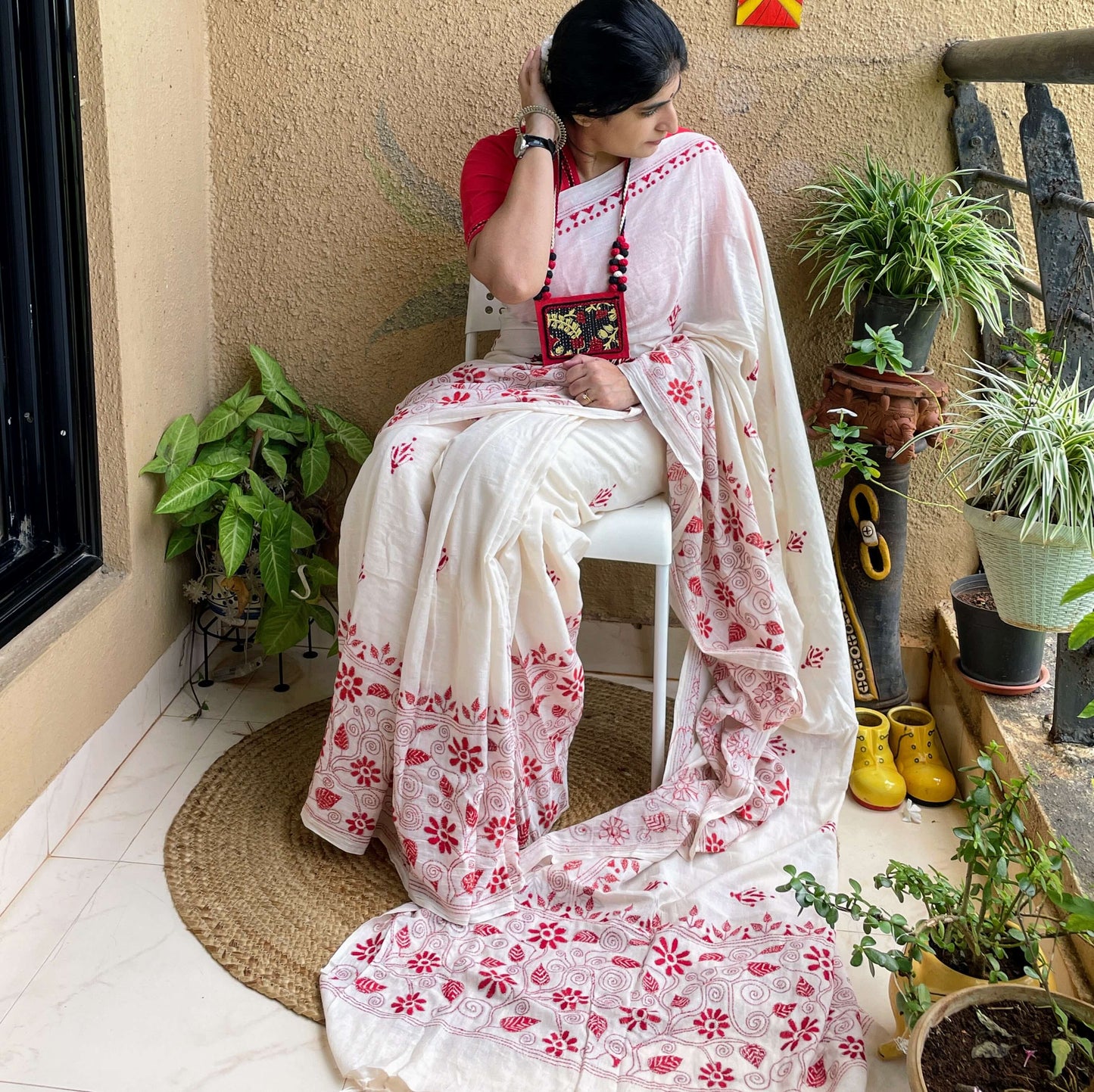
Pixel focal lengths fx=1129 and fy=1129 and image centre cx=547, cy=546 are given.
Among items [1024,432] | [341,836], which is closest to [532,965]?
[341,836]

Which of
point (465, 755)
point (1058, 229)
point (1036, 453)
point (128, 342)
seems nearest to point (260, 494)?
point (128, 342)

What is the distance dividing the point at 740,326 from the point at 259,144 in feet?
3.77

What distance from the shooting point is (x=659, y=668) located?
2.02 meters

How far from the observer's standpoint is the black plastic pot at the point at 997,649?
7.22 feet

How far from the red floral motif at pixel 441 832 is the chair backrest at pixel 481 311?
3.34 feet

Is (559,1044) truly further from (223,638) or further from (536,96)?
(536,96)

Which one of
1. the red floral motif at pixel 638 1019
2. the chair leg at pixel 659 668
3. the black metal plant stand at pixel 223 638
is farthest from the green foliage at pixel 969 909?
the black metal plant stand at pixel 223 638

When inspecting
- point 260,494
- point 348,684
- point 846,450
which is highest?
point 846,450

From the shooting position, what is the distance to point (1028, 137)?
1990 mm

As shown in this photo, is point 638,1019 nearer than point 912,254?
Yes

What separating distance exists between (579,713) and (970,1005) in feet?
2.62

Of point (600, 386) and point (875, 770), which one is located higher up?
point (600, 386)

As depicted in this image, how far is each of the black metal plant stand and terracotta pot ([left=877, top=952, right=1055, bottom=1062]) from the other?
1.43 metres

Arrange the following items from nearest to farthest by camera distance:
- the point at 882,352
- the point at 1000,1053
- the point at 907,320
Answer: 1. the point at 1000,1053
2. the point at 882,352
3. the point at 907,320
